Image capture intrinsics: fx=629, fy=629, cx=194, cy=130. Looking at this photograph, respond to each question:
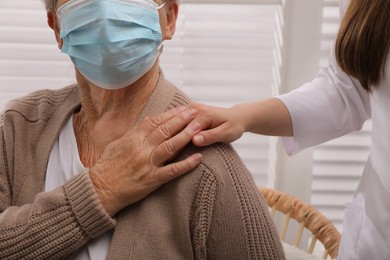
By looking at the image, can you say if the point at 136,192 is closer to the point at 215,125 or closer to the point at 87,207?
the point at 87,207

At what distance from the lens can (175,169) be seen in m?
1.21

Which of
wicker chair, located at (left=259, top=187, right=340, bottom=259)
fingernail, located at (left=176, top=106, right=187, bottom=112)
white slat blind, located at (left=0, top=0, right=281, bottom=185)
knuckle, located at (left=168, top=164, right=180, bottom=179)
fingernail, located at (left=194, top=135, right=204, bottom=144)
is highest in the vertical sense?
fingernail, located at (left=176, top=106, right=187, bottom=112)

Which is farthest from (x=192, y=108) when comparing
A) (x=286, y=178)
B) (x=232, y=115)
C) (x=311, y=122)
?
(x=286, y=178)

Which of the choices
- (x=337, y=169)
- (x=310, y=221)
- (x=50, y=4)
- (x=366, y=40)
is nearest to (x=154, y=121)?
(x=50, y=4)

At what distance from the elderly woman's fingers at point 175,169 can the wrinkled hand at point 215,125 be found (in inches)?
1.5

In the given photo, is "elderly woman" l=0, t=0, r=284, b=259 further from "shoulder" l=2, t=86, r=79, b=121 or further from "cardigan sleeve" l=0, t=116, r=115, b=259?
"shoulder" l=2, t=86, r=79, b=121

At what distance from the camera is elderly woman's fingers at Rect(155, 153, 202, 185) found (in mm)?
1208

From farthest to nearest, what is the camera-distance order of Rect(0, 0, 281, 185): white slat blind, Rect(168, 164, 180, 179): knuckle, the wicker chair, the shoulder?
Rect(0, 0, 281, 185): white slat blind
the wicker chair
the shoulder
Rect(168, 164, 180, 179): knuckle

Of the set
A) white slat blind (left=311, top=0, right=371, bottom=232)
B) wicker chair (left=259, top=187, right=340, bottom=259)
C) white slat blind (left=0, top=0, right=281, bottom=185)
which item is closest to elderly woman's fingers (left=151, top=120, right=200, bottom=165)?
wicker chair (left=259, top=187, right=340, bottom=259)

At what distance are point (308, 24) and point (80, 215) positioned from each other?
4.07ft

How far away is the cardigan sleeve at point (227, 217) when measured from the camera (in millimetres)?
1226

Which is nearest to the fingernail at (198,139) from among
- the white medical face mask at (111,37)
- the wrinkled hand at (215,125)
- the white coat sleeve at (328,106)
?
the wrinkled hand at (215,125)

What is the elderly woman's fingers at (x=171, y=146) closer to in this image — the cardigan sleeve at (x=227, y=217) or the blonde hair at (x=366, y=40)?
the cardigan sleeve at (x=227, y=217)

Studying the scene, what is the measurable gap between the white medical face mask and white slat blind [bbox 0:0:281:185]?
903 mm
